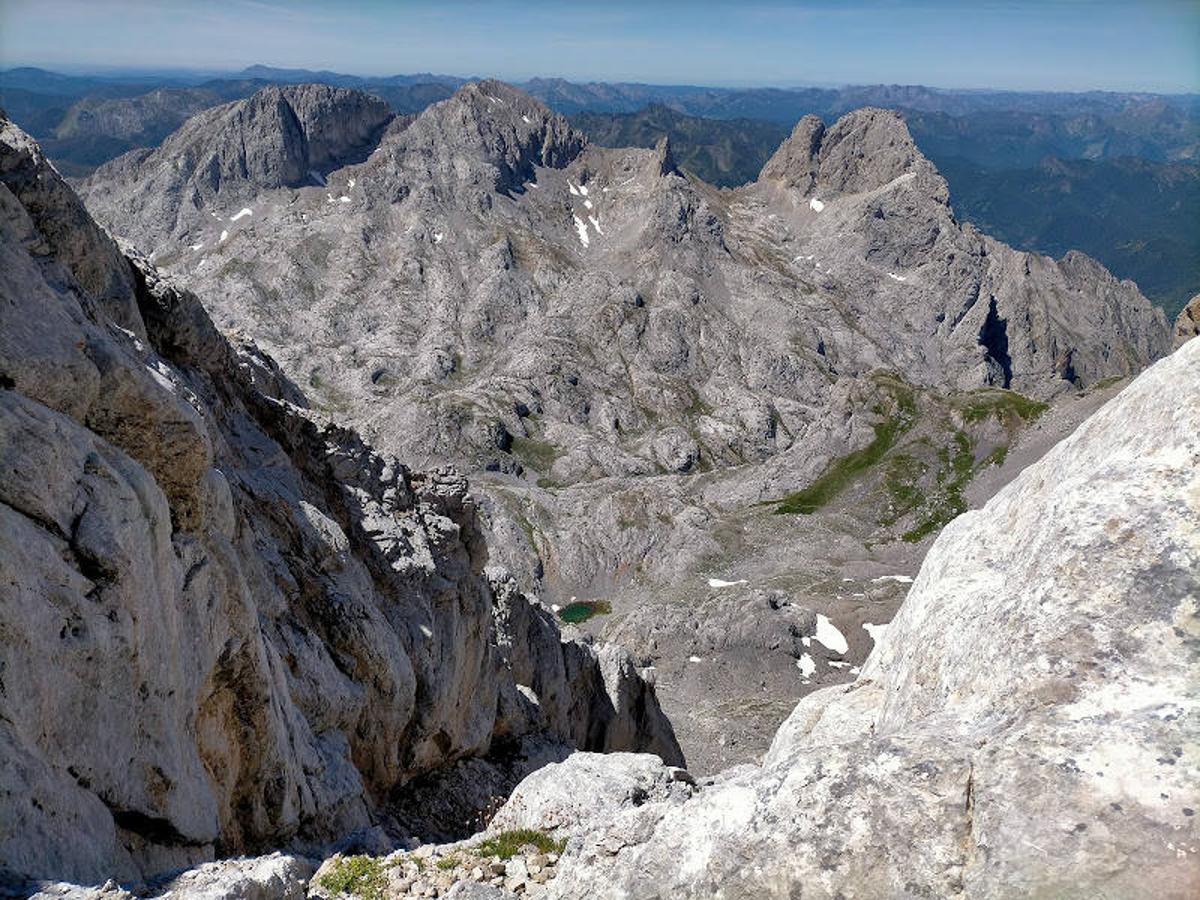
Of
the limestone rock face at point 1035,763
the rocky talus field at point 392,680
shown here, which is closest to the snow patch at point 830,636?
the rocky talus field at point 392,680

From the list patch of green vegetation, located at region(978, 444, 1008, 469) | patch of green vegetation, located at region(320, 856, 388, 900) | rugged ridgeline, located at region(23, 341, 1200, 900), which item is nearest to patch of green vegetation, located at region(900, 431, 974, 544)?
patch of green vegetation, located at region(978, 444, 1008, 469)

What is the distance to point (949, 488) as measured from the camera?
6496 inches

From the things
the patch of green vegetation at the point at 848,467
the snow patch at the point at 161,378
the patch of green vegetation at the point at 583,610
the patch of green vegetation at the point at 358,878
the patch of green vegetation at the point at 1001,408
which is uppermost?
the snow patch at the point at 161,378

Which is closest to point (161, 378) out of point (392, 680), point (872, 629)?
point (392, 680)

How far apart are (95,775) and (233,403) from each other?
20088 millimetres

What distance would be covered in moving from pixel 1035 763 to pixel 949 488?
553ft

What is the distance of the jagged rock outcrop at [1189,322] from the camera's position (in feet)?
85.9

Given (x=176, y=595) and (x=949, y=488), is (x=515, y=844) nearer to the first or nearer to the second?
(x=176, y=595)

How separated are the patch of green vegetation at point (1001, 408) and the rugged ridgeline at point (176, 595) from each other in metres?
172

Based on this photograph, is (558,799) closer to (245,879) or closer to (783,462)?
(245,879)

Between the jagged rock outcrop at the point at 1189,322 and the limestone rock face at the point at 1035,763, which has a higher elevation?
the jagged rock outcrop at the point at 1189,322

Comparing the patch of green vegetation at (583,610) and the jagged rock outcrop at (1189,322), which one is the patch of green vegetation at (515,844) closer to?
the jagged rock outcrop at (1189,322)

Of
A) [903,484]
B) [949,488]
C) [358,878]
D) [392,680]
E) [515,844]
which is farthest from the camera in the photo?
[903,484]

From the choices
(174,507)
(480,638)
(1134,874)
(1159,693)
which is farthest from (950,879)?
(480,638)
